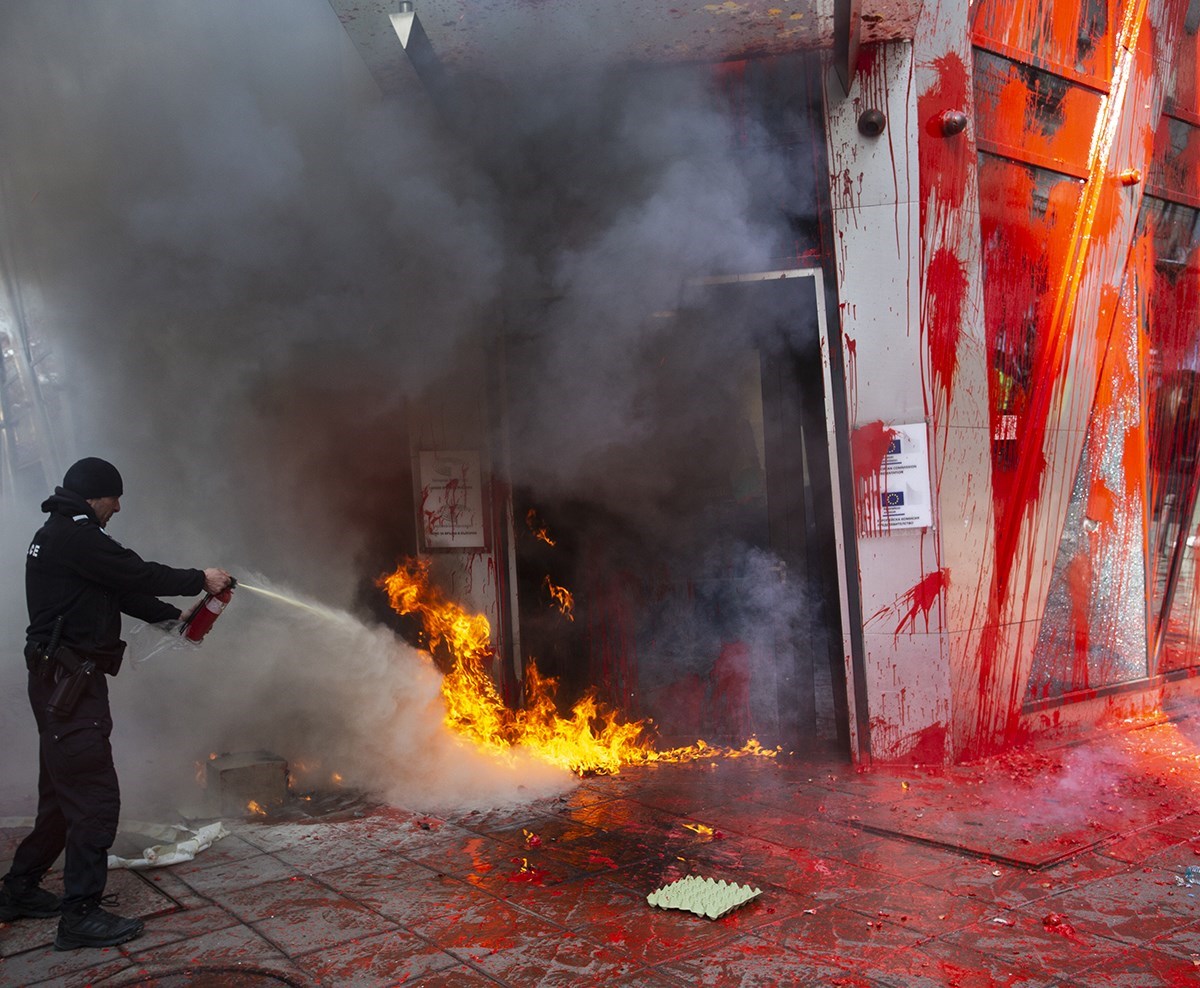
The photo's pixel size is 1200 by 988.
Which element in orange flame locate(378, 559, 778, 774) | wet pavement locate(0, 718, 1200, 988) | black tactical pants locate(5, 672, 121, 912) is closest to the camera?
wet pavement locate(0, 718, 1200, 988)

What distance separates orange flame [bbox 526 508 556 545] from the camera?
6656 millimetres

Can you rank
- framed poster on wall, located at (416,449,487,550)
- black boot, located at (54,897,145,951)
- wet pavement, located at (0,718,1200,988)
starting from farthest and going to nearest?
framed poster on wall, located at (416,449,487,550)
black boot, located at (54,897,145,951)
wet pavement, located at (0,718,1200,988)

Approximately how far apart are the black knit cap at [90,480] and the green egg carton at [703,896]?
2.86 m

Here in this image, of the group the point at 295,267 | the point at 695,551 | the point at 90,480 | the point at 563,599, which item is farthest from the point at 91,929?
the point at 695,551

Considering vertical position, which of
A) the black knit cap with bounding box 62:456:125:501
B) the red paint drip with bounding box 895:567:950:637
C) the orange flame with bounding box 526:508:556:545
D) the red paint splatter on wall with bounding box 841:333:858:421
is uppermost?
the red paint splatter on wall with bounding box 841:333:858:421

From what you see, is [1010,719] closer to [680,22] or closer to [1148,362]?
[1148,362]

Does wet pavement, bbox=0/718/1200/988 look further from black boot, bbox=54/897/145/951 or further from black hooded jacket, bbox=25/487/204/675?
black hooded jacket, bbox=25/487/204/675

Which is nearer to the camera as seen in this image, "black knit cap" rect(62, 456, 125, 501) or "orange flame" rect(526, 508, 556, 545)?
"black knit cap" rect(62, 456, 125, 501)

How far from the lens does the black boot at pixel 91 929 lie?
3520mm

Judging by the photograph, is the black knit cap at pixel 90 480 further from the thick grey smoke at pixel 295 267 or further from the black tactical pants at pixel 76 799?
the thick grey smoke at pixel 295 267

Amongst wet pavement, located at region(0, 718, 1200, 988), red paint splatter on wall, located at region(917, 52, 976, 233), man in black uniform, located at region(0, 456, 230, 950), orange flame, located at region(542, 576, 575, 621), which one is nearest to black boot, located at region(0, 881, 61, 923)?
man in black uniform, located at region(0, 456, 230, 950)

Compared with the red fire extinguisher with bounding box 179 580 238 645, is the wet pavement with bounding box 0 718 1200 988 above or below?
below

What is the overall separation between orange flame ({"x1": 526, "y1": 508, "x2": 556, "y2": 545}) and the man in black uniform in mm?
2904

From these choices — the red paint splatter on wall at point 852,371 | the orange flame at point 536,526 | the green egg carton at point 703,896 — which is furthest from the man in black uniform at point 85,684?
the red paint splatter on wall at point 852,371
